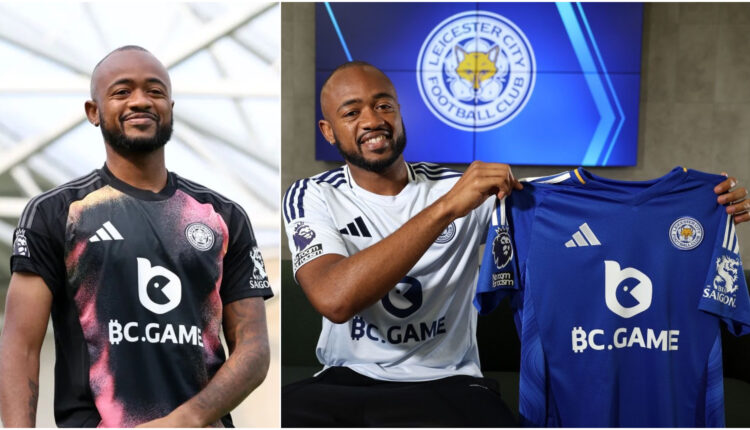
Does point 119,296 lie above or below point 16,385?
above

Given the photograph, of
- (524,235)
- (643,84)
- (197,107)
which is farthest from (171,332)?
(643,84)

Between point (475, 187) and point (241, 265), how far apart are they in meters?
0.51

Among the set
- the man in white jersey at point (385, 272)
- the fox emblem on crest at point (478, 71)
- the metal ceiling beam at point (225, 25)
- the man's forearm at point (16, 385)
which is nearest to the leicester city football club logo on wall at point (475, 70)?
the fox emblem on crest at point (478, 71)

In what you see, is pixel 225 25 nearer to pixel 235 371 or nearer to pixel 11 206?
pixel 11 206

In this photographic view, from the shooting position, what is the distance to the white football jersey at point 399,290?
5.05 feet

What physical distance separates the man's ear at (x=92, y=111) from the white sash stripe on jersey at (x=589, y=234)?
1115mm

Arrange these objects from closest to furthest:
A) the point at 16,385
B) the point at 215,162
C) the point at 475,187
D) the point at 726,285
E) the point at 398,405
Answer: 1. the point at 16,385
2. the point at 215,162
3. the point at 475,187
4. the point at 398,405
5. the point at 726,285

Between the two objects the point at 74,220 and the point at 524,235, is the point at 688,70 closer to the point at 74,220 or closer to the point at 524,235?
the point at 524,235

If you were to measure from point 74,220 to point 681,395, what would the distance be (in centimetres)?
140

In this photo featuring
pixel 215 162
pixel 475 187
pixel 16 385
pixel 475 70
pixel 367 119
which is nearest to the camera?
pixel 16 385

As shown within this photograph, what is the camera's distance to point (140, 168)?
1069 millimetres

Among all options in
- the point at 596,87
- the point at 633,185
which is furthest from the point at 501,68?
the point at 633,185

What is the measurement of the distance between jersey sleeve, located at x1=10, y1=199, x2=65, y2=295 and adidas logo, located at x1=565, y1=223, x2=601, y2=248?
1119 millimetres

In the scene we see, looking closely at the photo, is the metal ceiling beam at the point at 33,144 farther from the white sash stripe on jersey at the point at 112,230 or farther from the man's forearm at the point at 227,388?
the man's forearm at the point at 227,388
